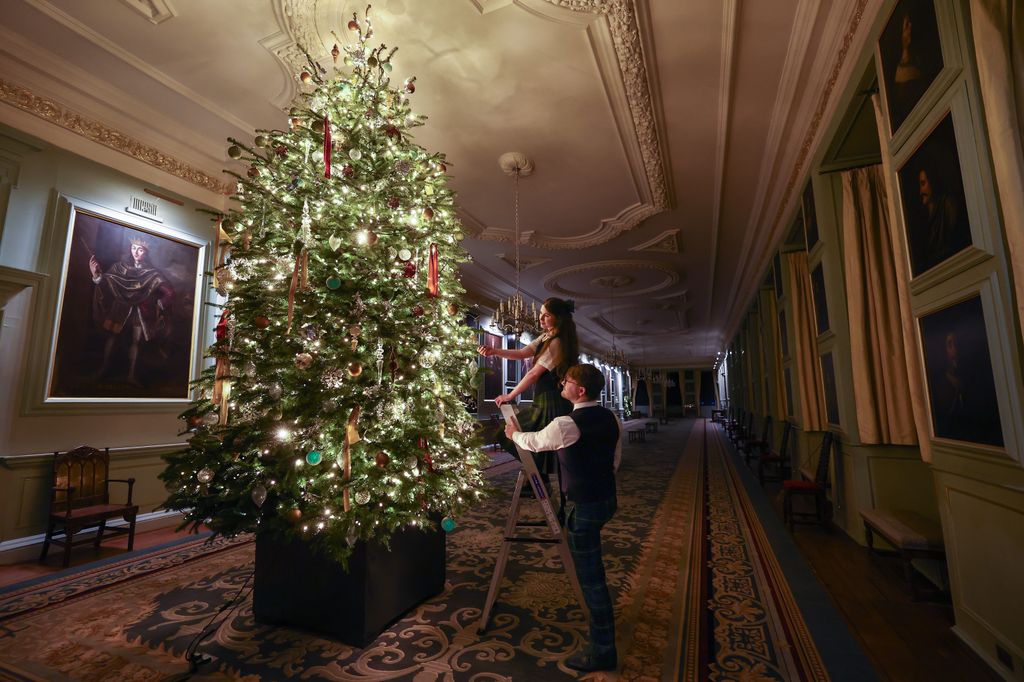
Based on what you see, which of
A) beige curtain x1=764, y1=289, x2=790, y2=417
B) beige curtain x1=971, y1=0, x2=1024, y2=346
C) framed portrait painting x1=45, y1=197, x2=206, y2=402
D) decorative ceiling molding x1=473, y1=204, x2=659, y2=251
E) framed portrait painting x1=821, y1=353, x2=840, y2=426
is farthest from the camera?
beige curtain x1=764, y1=289, x2=790, y2=417

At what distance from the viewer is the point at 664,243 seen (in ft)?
26.3

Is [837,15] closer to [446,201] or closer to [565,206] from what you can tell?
[446,201]

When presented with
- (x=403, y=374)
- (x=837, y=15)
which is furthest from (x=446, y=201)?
(x=837, y=15)

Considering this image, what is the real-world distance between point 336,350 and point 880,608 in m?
3.45

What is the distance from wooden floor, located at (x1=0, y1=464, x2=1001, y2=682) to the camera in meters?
2.03

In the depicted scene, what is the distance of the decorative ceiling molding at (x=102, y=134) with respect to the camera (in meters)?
3.77

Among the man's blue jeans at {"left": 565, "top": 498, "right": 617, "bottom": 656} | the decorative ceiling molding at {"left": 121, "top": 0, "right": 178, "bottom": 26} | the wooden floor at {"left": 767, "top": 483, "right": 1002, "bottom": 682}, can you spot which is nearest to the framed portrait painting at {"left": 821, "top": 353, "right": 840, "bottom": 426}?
the wooden floor at {"left": 767, "top": 483, "right": 1002, "bottom": 682}

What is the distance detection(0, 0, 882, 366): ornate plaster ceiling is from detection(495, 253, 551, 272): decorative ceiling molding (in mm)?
2236

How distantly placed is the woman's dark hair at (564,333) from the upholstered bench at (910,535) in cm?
222

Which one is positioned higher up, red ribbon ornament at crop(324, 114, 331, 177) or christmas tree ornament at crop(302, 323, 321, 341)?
red ribbon ornament at crop(324, 114, 331, 177)

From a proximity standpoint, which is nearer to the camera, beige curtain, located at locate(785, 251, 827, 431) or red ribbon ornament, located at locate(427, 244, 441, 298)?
red ribbon ornament, located at locate(427, 244, 441, 298)

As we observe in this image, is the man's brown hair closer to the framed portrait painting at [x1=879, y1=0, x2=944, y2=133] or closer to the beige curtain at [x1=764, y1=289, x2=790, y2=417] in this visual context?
the framed portrait painting at [x1=879, y1=0, x2=944, y2=133]

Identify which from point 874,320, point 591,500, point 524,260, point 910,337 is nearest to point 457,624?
point 591,500

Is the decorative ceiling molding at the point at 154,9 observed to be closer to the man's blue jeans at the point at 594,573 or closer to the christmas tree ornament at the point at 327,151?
the christmas tree ornament at the point at 327,151
